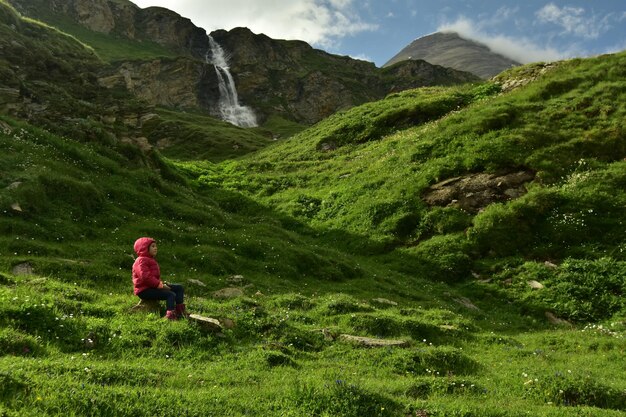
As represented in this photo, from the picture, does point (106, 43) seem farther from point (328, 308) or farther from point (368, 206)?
point (328, 308)

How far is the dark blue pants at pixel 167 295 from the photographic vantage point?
12234 mm

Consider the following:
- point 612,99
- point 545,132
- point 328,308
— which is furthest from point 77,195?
point 612,99

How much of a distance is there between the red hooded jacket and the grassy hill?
0.91m

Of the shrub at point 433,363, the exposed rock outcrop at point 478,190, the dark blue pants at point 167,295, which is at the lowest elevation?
the shrub at point 433,363

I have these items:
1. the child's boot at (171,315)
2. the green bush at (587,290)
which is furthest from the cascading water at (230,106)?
the child's boot at (171,315)

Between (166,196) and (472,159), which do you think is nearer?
(166,196)

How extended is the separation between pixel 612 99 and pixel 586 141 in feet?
21.3

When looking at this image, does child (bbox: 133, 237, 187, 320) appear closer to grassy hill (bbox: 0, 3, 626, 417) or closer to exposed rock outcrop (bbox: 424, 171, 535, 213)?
grassy hill (bbox: 0, 3, 626, 417)

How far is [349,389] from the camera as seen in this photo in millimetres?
8641

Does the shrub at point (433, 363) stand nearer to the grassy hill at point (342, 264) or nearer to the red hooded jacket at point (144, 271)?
the grassy hill at point (342, 264)

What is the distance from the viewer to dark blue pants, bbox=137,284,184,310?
12.2 metres

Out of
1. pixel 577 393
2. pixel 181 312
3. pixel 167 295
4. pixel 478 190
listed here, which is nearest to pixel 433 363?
pixel 577 393

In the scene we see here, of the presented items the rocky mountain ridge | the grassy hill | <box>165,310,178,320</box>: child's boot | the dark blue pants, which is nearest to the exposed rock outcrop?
the grassy hill

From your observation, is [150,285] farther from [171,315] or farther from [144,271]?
[171,315]
